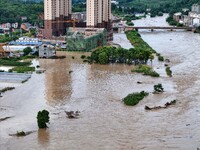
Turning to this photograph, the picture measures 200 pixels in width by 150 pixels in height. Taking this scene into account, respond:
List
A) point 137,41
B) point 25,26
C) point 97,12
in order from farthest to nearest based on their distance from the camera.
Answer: point 25,26 → point 97,12 → point 137,41

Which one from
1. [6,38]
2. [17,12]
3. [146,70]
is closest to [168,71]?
[146,70]

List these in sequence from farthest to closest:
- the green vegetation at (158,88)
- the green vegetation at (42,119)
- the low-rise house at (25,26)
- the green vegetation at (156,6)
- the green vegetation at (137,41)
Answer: the green vegetation at (156,6) → the low-rise house at (25,26) → the green vegetation at (137,41) → the green vegetation at (158,88) → the green vegetation at (42,119)

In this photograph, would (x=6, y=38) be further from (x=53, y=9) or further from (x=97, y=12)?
(x=97, y=12)

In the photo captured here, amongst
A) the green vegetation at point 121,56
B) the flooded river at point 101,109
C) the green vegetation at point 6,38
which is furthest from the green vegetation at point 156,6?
the flooded river at point 101,109

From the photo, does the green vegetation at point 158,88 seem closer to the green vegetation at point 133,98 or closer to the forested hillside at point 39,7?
the green vegetation at point 133,98

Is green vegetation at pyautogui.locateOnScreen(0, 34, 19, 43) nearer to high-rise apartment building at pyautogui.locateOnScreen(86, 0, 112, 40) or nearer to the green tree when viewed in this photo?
high-rise apartment building at pyautogui.locateOnScreen(86, 0, 112, 40)

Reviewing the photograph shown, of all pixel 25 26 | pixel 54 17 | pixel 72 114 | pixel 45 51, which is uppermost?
pixel 54 17

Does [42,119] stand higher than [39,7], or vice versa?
[39,7]

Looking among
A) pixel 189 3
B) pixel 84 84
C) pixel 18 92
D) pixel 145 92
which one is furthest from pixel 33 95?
pixel 189 3
